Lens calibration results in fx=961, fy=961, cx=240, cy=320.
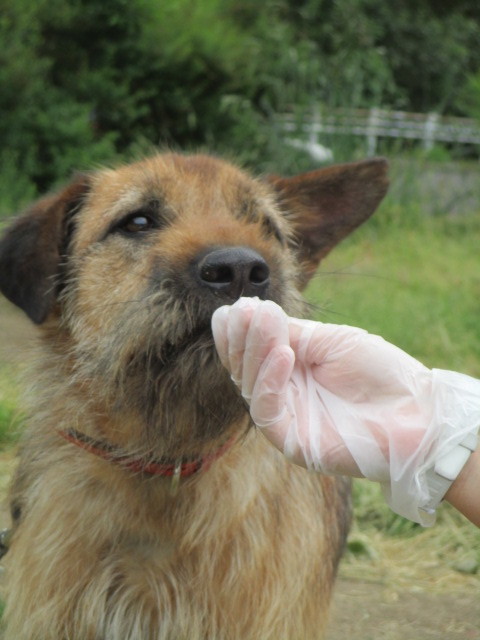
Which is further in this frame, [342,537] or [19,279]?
[342,537]

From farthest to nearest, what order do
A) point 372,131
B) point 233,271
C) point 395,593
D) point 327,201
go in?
1. point 372,131
2. point 395,593
3. point 327,201
4. point 233,271

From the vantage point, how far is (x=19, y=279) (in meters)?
3.20

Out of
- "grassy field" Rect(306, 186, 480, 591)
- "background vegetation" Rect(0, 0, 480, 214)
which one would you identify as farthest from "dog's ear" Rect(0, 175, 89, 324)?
"background vegetation" Rect(0, 0, 480, 214)

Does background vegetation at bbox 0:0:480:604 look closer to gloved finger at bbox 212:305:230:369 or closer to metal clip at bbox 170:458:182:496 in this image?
metal clip at bbox 170:458:182:496

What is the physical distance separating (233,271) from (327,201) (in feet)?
4.16

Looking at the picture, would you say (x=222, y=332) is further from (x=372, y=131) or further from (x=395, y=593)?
(x=372, y=131)

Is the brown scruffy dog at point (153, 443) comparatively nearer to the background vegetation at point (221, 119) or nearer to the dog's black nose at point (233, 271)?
the dog's black nose at point (233, 271)

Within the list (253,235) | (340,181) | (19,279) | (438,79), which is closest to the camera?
(253,235)

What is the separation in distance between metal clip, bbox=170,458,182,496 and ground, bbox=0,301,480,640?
862 mm

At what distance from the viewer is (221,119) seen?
17141mm

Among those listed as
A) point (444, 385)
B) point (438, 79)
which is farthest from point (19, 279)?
point (438, 79)

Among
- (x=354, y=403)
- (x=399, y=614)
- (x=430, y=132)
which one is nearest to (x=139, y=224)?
(x=354, y=403)

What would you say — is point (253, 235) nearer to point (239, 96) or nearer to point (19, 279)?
point (19, 279)

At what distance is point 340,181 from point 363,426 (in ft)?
5.45
